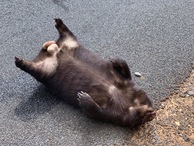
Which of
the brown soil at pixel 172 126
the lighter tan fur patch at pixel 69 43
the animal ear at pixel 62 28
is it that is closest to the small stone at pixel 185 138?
the brown soil at pixel 172 126

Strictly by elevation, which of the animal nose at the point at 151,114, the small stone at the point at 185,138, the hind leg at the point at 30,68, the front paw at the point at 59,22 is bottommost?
the small stone at the point at 185,138

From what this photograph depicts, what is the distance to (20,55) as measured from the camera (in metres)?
3.52

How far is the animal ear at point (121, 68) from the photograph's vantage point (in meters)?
3.11

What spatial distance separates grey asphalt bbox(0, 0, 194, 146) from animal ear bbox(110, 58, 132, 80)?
11.8 inches

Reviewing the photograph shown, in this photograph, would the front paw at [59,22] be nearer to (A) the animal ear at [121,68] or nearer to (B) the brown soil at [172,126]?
(A) the animal ear at [121,68]

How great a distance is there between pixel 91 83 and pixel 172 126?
814 millimetres

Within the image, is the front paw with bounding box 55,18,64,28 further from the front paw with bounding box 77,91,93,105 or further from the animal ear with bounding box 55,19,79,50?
the front paw with bounding box 77,91,93,105

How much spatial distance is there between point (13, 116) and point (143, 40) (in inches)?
65.2

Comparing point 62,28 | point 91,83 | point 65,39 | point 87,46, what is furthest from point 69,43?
point 91,83

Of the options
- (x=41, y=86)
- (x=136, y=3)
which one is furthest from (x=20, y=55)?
(x=136, y=3)

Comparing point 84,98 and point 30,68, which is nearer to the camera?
point 84,98

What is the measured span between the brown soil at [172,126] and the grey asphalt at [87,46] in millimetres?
98

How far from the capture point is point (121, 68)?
3154mm

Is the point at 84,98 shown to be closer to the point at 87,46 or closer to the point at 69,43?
the point at 69,43
